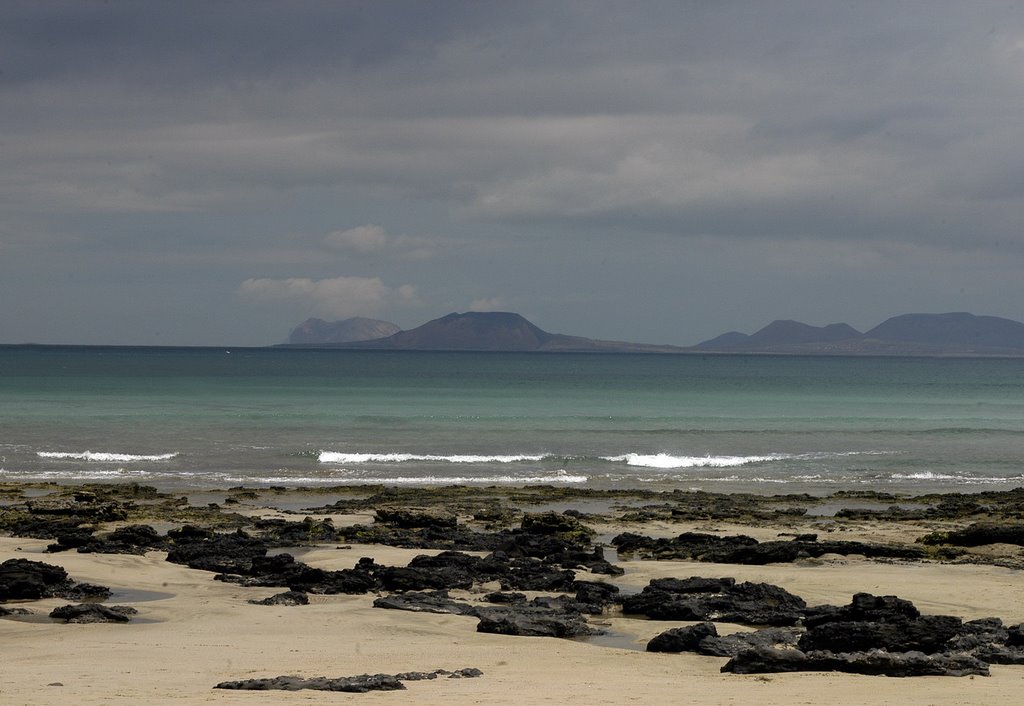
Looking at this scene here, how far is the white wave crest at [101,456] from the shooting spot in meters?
41.4

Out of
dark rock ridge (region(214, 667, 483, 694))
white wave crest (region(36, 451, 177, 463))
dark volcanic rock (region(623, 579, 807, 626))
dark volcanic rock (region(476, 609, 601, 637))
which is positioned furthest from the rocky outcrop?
white wave crest (region(36, 451, 177, 463))

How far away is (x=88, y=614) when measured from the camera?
47.0ft

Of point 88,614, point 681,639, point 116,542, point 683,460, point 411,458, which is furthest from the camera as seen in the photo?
point 683,460

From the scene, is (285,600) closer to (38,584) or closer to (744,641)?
(38,584)

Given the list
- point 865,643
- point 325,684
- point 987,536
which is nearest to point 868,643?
point 865,643

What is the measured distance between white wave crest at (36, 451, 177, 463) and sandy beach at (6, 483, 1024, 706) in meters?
22.7

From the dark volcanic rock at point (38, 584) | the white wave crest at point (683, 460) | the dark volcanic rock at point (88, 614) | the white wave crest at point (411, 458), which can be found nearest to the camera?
the dark volcanic rock at point (88, 614)

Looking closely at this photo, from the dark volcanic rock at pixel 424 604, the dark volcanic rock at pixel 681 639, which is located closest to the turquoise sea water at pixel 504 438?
the dark volcanic rock at pixel 424 604

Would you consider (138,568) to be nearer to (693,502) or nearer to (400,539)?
(400,539)

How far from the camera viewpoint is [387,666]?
12.0m

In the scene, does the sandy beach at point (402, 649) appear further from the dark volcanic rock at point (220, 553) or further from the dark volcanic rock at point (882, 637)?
the dark volcanic rock at point (882, 637)

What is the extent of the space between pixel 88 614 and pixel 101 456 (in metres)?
29.6

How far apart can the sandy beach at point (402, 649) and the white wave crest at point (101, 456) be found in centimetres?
2271

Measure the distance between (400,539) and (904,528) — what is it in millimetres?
11403
